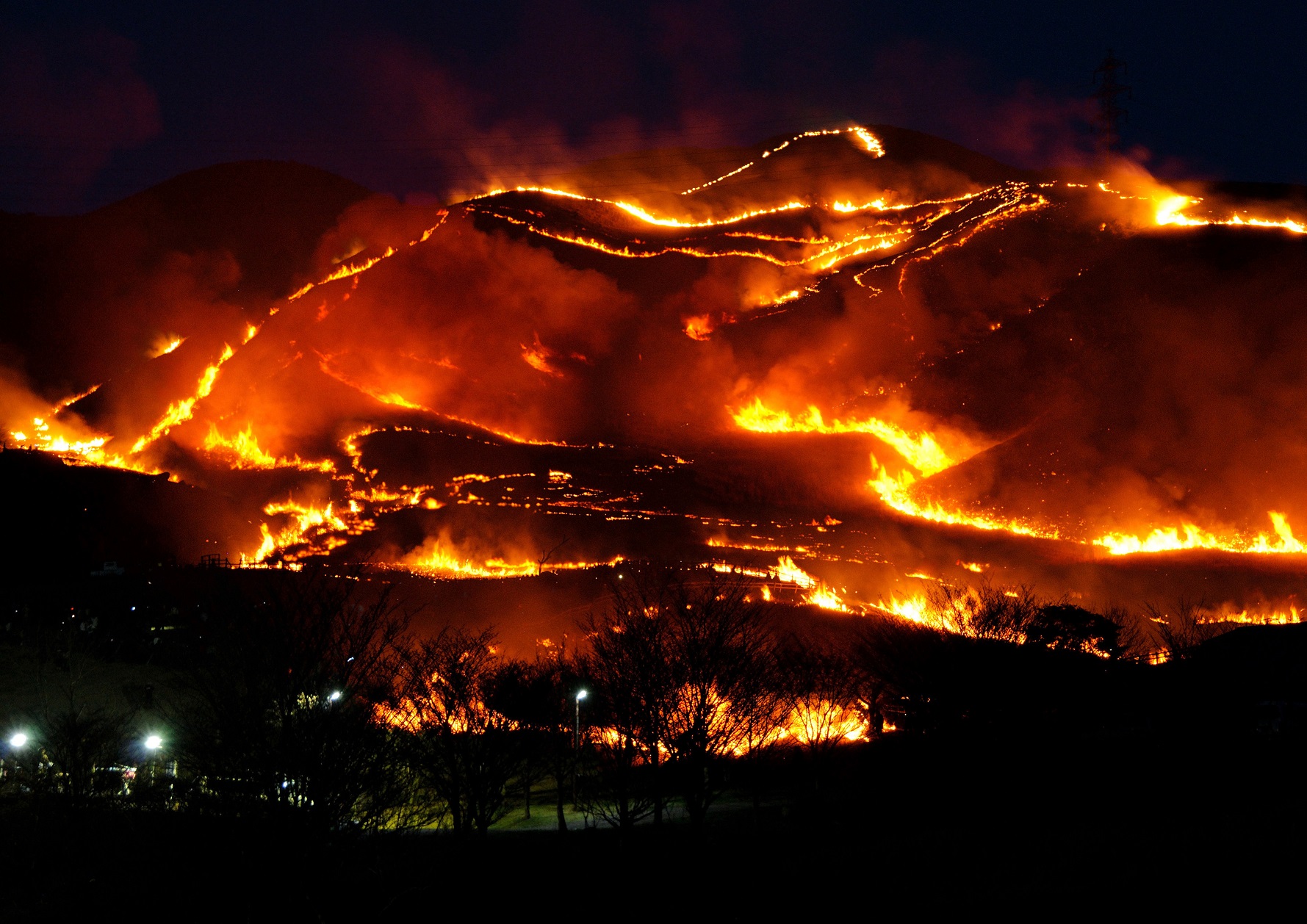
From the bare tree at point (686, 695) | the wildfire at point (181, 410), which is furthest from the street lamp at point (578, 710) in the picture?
the wildfire at point (181, 410)

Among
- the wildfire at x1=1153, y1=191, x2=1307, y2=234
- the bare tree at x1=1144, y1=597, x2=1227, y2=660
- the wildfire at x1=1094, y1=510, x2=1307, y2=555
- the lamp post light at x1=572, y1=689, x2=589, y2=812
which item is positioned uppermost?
the wildfire at x1=1153, y1=191, x2=1307, y2=234

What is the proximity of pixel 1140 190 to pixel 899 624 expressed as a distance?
307 ft

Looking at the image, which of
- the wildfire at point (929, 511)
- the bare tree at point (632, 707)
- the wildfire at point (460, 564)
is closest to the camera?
the bare tree at point (632, 707)

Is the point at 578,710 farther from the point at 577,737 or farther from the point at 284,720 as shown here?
the point at 284,720

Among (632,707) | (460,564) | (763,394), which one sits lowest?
(632,707)

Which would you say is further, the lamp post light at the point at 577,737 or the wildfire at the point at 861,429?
the wildfire at the point at 861,429

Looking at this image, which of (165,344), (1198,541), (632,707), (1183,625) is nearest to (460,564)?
(632,707)

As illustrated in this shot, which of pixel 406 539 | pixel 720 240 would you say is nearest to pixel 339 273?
pixel 720 240

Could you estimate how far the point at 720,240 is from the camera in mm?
109688

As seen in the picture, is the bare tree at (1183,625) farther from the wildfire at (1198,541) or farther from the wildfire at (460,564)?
the wildfire at (460,564)

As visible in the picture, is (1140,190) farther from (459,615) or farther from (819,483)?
(459,615)

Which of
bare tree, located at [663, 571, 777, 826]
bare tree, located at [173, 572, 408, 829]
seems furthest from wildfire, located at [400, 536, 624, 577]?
bare tree, located at [173, 572, 408, 829]

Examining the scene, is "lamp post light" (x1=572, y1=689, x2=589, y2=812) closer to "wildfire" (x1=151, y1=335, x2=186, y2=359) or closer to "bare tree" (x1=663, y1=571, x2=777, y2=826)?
"bare tree" (x1=663, y1=571, x2=777, y2=826)

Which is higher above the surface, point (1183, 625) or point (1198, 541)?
point (1198, 541)
